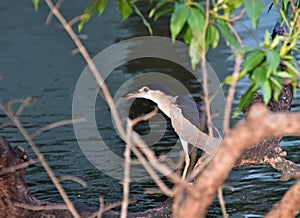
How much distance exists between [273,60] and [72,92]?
207 inches

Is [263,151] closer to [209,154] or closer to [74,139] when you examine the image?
[209,154]

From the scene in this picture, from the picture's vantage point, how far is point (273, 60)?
210cm

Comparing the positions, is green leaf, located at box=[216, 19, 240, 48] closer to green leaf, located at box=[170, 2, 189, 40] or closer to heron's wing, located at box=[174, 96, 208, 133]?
green leaf, located at box=[170, 2, 189, 40]

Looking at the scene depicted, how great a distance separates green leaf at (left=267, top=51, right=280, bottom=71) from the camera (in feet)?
6.86

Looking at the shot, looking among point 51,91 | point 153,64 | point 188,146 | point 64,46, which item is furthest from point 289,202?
point 64,46

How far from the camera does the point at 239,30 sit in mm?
8852

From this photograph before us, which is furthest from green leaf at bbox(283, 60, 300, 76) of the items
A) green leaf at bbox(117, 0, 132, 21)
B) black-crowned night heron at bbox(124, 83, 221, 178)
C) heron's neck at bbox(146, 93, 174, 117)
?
heron's neck at bbox(146, 93, 174, 117)

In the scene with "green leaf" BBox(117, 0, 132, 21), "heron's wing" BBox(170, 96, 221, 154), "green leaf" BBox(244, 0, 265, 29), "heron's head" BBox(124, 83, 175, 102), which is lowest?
"green leaf" BBox(244, 0, 265, 29)

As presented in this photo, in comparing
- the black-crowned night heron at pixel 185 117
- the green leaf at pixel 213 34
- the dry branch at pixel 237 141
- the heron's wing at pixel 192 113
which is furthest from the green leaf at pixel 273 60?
the heron's wing at pixel 192 113

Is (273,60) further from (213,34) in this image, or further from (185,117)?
(185,117)

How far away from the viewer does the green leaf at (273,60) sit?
2.09m

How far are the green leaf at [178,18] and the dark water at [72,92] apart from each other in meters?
2.70

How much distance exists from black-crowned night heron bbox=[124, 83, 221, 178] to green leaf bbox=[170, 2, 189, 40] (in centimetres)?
234

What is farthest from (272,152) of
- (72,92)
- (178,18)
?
(72,92)
